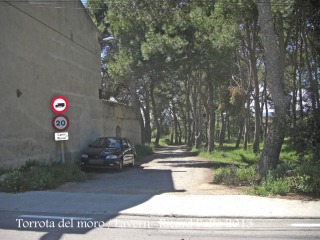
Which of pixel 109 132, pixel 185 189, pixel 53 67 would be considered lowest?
pixel 185 189

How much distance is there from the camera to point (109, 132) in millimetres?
25203

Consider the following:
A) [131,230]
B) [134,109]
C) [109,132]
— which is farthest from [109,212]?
[134,109]

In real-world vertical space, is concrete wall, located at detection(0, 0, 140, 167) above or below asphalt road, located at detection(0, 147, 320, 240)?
above

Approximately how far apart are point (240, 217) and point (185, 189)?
4.62 metres

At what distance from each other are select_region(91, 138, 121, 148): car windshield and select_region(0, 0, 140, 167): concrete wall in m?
0.99

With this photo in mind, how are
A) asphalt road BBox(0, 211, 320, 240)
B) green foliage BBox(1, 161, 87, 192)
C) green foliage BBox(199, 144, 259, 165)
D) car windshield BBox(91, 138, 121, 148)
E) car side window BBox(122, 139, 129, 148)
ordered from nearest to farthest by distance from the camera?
asphalt road BBox(0, 211, 320, 240) → green foliage BBox(1, 161, 87, 192) → car windshield BBox(91, 138, 121, 148) → car side window BBox(122, 139, 129, 148) → green foliage BBox(199, 144, 259, 165)

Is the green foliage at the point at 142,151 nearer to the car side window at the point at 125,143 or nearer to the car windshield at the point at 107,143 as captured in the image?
the car side window at the point at 125,143

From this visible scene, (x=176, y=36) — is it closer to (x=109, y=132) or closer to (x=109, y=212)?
(x=109, y=132)

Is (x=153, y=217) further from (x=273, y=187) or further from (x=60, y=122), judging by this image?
(x=60, y=122)

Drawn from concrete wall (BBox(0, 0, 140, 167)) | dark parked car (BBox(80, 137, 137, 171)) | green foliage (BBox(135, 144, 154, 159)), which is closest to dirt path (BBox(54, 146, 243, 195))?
dark parked car (BBox(80, 137, 137, 171))

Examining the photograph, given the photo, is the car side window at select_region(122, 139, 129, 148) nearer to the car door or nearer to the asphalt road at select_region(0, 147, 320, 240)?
the car door

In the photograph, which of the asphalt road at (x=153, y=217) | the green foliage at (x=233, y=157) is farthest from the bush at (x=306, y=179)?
the green foliage at (x=233, y=157)

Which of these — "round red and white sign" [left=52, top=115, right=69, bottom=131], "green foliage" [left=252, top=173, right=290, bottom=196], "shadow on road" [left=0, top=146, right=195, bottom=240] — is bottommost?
"shadow on road" [left=0, top=146, right=195, bottom=240]

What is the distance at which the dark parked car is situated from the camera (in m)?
17.2
